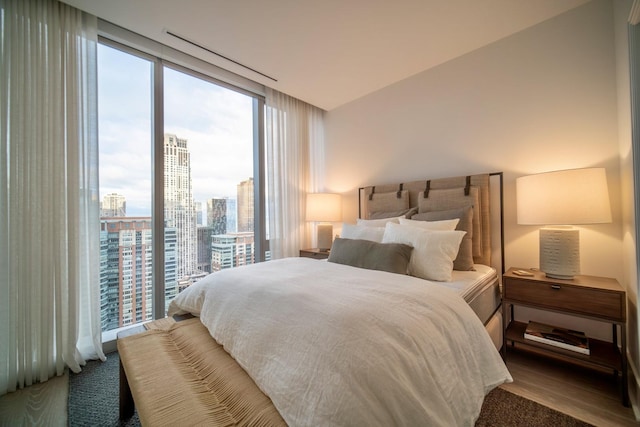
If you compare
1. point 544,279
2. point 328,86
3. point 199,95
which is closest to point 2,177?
point 199,95

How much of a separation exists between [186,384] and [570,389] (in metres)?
2.23

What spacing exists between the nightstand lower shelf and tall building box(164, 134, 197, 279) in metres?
2.90

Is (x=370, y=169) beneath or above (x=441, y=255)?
above

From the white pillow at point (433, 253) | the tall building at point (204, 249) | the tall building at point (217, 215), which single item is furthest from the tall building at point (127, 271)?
the white pillow at point (433, 253)

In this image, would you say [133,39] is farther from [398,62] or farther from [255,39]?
[398,62]

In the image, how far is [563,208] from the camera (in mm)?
1566

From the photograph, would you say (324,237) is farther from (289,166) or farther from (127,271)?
(127,271)

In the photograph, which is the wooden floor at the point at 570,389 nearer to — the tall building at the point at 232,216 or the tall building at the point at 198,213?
the tall building at the point at 232,216

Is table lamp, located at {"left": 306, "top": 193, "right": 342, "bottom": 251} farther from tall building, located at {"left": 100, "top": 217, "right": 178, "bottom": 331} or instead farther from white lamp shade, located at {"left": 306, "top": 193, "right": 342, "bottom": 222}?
tall building, located at {"left": 100, "top": 217, "right": 178, "bottom": 331}

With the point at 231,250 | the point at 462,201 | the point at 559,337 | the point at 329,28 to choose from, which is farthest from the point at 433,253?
the point at 231,250

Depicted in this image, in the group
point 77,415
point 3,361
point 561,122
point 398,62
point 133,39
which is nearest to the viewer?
point 77,415

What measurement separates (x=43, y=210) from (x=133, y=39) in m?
1.61

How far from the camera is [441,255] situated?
1737 mm

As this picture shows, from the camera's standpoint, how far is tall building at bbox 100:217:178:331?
209cm
